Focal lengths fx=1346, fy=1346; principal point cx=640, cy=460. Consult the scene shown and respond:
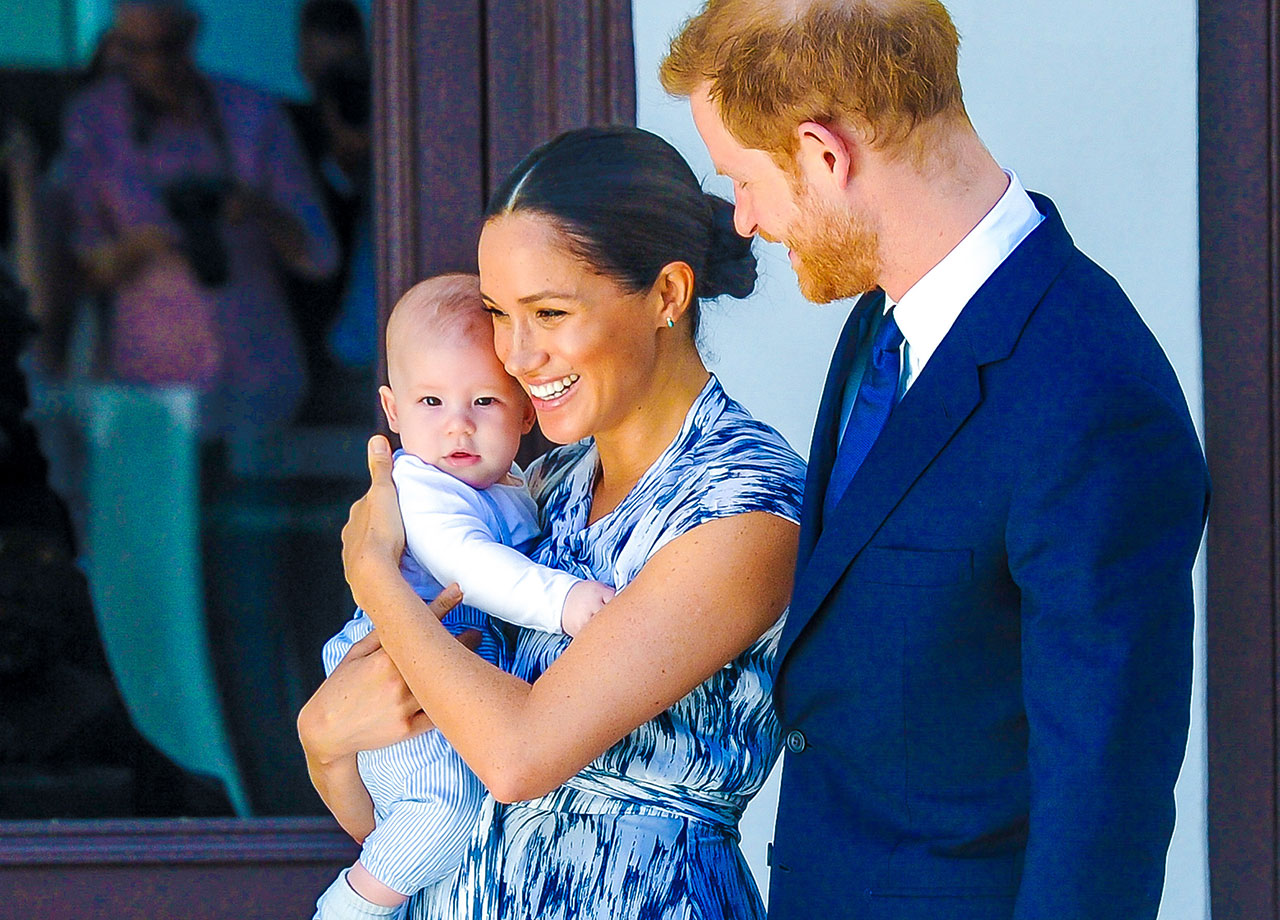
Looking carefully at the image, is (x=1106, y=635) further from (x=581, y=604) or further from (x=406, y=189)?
(x=406, y=189)

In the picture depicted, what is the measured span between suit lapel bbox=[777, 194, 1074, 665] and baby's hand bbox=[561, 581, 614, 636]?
1.04 ft

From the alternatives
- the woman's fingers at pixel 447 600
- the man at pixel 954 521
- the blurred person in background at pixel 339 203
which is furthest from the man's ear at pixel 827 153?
the blurred person in background at pixel 339 203

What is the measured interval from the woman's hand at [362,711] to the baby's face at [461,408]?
0.30 m

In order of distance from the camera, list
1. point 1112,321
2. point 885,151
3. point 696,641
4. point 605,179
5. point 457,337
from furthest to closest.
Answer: point 457,337 < point 605,179 < point 696,641 < point 885,151 < point 1112,321

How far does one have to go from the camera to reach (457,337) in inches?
75.6

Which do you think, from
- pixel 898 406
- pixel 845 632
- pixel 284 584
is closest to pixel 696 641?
pixel 845 632

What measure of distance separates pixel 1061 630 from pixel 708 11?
0.82 meters

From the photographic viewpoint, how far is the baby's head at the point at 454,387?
192 centimetres

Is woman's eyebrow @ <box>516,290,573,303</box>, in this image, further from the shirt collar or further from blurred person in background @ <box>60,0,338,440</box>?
blurred person in background @ <box>60,0,338,440</box>

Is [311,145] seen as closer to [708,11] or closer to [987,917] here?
[708,11]

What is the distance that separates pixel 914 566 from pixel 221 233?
204cm

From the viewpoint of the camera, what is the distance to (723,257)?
5.99 ft

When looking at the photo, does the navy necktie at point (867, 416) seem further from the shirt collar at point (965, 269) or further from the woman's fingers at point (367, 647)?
the woman's fingers at point (367, 647)

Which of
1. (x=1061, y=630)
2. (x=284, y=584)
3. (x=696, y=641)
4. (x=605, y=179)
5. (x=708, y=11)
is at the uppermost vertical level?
(x=708, y=11)
